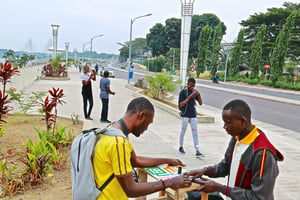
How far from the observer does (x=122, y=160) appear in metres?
1.77

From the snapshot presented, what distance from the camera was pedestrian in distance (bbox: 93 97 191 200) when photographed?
177 cm

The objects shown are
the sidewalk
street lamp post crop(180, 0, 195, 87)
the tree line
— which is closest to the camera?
the sidewalk

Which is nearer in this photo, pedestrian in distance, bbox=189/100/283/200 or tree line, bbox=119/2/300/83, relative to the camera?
pedestrian in distance, bbox=189/100/283/200

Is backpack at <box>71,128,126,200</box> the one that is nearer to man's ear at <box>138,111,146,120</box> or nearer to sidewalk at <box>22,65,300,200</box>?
man's ear at <box>138,111,146,120</box>

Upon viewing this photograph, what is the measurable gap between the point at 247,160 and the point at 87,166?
1117 millimetres

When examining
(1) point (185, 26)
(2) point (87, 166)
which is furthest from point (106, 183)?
(1) point (185, 26)

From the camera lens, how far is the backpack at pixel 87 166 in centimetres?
182

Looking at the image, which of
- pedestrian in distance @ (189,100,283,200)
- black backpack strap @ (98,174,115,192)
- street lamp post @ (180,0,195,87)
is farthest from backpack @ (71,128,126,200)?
street lamp post @ (180,0,195,87)

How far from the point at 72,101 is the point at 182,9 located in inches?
253

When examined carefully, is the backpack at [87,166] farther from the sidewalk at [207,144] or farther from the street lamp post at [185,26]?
the street lamp post at [185,26]

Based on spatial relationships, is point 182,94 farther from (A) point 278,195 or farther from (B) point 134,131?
(B) point 134,131

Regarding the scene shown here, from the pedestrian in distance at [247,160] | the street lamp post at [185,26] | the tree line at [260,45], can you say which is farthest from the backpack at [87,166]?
the tree line at [260,45]

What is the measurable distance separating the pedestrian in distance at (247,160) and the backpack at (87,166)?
2.83 ft

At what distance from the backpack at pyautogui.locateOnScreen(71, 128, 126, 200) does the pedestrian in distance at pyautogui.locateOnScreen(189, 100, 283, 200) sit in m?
0.86
